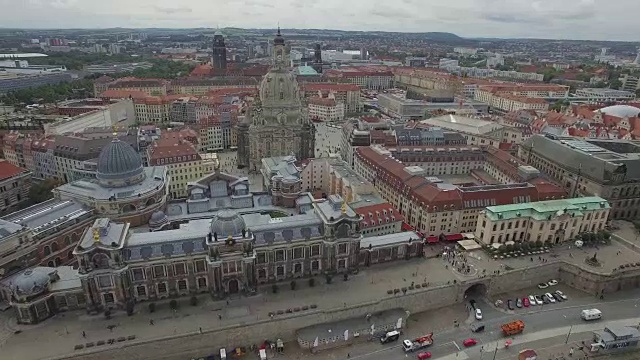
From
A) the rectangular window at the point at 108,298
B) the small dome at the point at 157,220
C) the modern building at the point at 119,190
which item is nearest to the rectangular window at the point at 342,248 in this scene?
the small dome at the point at 157,220

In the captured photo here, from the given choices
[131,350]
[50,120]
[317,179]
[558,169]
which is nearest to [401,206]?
[317,179]

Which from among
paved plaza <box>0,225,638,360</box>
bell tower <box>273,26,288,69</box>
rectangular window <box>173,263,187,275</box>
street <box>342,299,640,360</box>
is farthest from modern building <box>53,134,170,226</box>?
bell tower <box>273,26,288,69</box>

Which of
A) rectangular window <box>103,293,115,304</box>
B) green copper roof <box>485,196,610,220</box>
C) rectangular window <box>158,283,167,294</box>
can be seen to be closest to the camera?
rectangular window <box>103,293,115,304</box>

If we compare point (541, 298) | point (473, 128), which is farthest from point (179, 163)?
point (473, 128)

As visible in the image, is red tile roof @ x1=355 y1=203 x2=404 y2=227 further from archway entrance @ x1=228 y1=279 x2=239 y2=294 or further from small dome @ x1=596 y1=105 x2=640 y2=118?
small dome @ x1=596 y1=105 x2=640 y2=118

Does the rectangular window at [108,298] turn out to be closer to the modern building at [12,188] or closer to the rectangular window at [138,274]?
the rectangular window at [138,274]

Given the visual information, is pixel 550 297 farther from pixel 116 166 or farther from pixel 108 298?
pixel 116 166
